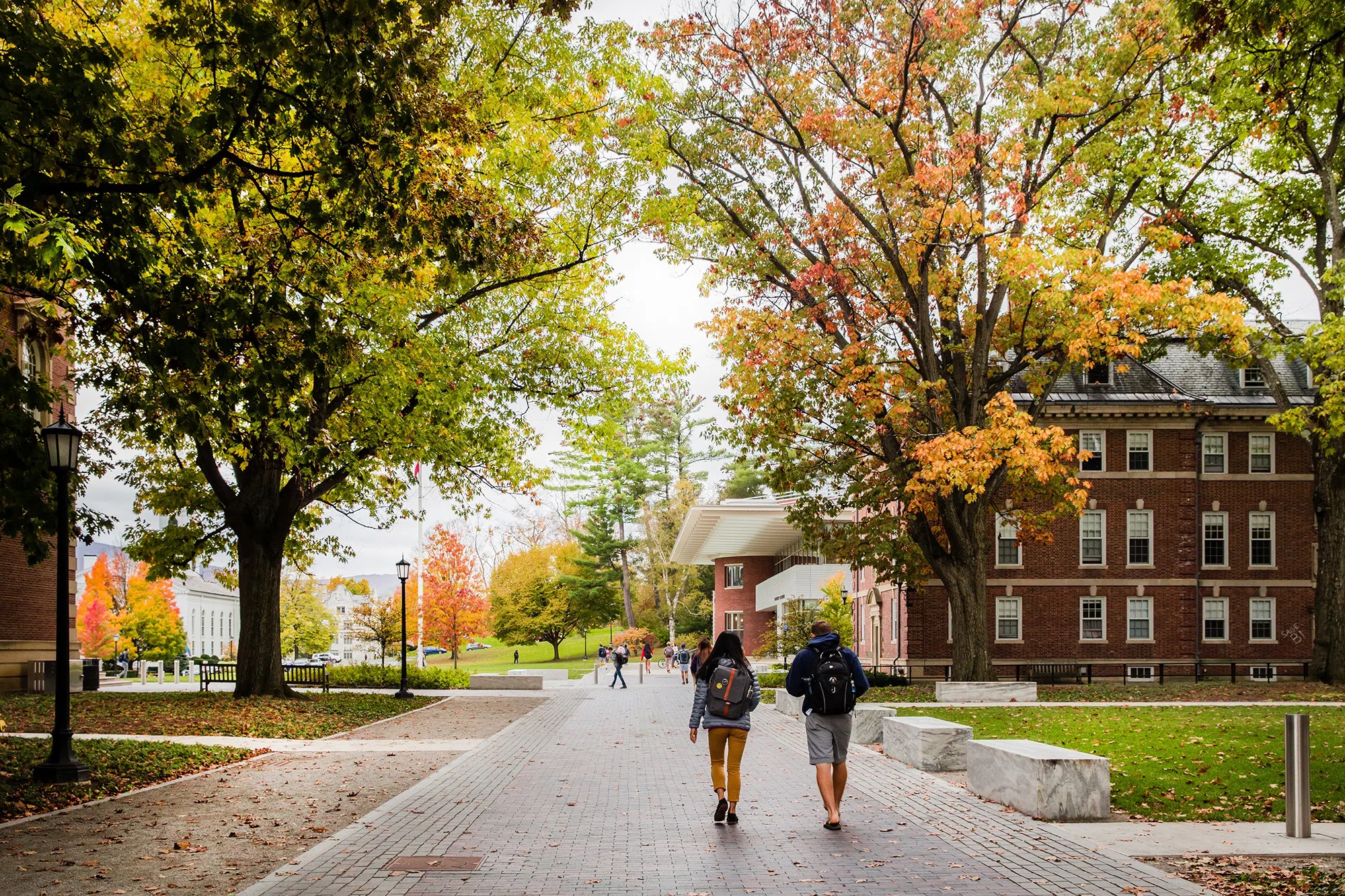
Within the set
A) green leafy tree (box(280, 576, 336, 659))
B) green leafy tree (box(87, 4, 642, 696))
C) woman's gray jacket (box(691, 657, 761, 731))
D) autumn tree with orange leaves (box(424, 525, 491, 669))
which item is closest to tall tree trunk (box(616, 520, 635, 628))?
green leafy tree (box(280, 576, 336, 659))

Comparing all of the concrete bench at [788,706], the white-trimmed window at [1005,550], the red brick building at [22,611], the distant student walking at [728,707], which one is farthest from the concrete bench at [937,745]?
the white-trimmed window at [1005,550]

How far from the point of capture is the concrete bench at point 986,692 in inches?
1016

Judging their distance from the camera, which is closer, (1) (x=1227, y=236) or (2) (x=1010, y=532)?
(1) (x=1227, y=236)

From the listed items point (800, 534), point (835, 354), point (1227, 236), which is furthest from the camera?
point (800, 534)

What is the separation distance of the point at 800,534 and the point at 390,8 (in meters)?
46.0

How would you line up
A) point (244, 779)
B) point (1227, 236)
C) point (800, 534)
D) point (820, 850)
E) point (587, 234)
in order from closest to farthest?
point (820, 850)
point (244, 779)
point (587, 234)
point (1227, 236)
point (800, 534)

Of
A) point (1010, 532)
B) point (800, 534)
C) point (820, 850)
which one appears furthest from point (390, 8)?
point (800, 534)

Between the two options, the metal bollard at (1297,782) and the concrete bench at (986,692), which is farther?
the concrete bench at (986,692)

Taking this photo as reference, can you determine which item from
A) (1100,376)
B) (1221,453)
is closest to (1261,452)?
(1221,453)

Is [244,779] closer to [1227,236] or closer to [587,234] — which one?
[587,234]

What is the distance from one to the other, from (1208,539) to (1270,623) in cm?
347

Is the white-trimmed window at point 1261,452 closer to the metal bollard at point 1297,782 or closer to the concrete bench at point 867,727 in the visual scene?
the concrete bench at point 867,727

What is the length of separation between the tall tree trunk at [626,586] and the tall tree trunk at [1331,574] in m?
53.2

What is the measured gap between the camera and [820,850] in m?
9.23
